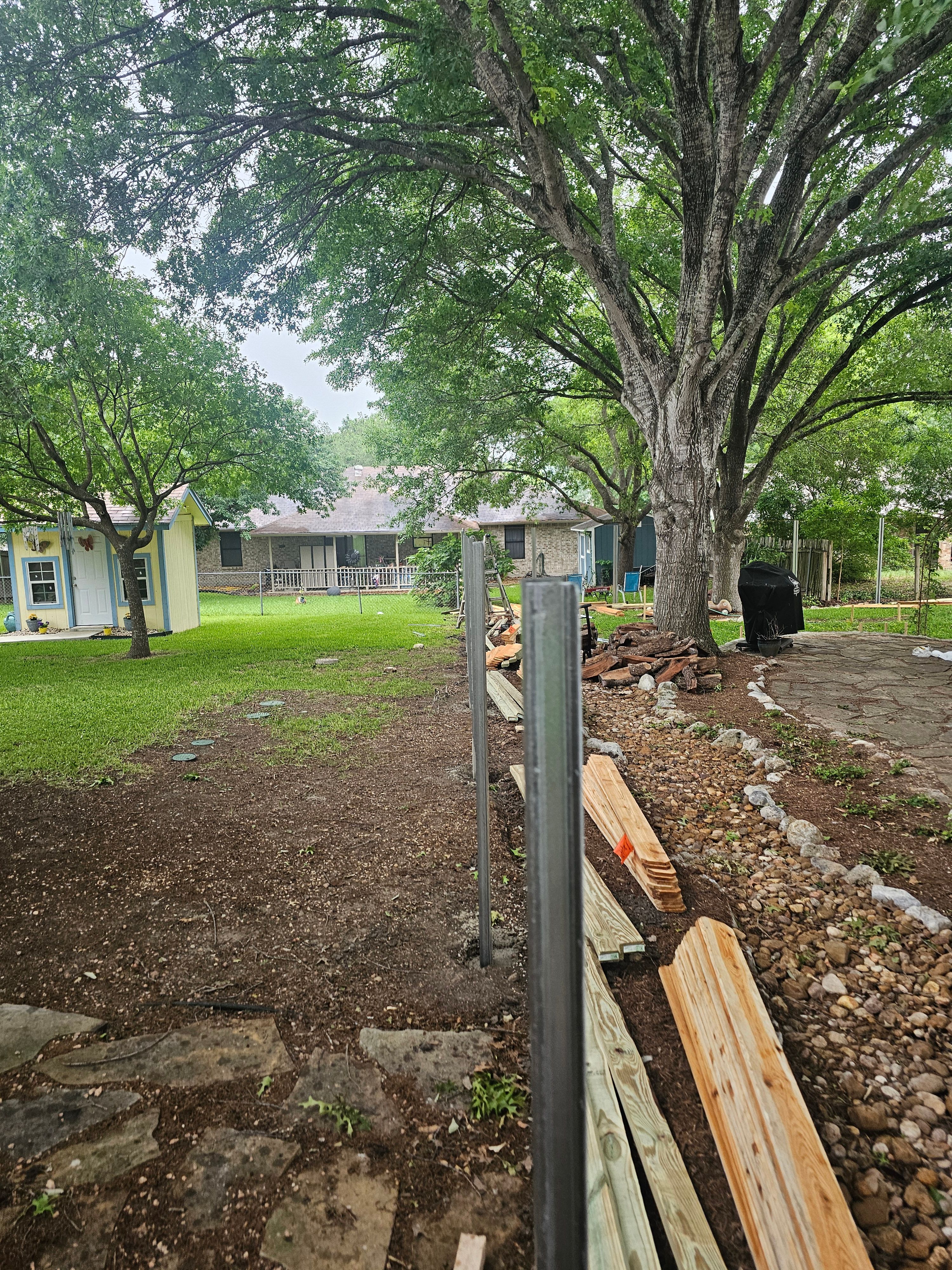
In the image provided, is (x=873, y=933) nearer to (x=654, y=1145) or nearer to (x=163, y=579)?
(x=654, y=1145)

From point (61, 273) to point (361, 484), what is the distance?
29687 mm

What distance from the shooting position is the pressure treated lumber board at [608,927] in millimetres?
2598

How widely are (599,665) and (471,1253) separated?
666 centimetres

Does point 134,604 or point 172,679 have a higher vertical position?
point 134,604

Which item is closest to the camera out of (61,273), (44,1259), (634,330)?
(44,1259)

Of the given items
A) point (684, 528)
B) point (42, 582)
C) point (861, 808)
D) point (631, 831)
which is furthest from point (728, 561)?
point (42, 582)

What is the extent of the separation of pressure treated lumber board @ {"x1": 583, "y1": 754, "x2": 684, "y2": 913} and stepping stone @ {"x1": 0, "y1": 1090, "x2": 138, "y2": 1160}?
6.06 ft

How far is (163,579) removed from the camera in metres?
16.8

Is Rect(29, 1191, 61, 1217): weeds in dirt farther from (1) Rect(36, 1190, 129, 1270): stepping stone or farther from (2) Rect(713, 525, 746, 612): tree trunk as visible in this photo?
(2) Rect(713, 525, 746, 612): tree trunk

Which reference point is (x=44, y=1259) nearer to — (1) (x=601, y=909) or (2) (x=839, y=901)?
(1) (x=601, y=909)

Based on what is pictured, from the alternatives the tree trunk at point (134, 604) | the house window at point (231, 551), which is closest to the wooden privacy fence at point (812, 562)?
the tree trunk at point (134, 604)

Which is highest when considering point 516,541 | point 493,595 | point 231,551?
point 516,541

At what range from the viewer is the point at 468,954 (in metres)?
2.79

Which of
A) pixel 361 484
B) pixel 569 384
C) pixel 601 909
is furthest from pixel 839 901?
pixel 361 484
